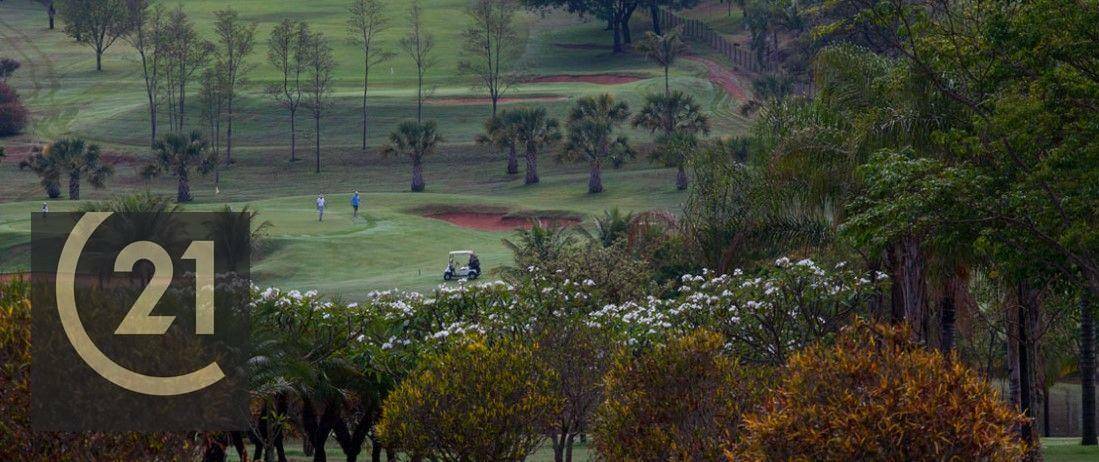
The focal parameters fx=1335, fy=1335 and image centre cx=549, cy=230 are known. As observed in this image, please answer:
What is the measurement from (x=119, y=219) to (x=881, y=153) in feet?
108

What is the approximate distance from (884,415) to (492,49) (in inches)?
4410

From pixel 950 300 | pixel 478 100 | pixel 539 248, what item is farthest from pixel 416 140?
pixel 950 300

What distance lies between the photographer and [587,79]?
358 feet

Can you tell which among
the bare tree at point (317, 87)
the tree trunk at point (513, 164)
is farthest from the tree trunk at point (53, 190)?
the tree trunk at point (513, 164)

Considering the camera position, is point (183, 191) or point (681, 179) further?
point (183, 191)

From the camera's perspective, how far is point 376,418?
21641mm

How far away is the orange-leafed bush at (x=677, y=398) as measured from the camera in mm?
14789

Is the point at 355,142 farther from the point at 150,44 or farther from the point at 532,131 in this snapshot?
the point at 150,44

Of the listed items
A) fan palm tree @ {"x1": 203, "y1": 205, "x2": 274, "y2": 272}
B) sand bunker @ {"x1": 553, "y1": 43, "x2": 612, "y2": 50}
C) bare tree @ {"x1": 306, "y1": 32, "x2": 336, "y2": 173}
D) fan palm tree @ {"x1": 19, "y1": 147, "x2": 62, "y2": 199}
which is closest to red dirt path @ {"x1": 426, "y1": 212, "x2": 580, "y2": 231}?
bare tree @ {"x1": 306, "y1": 32, "x2": 336, "y2": 173}

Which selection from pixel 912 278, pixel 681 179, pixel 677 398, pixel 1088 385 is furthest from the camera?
pixel 681 179

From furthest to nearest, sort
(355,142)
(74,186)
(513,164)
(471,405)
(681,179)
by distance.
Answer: (355,142) < (513,164) < (74,186) < (681,179) < (471,405)

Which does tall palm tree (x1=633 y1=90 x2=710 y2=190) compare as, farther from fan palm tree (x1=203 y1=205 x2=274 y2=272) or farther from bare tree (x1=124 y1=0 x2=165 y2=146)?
fan palm tree (x1=203 y1=205 x2=274 y2=272)

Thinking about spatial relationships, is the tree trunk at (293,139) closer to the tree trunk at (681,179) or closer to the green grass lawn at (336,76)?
the green grass lawn at (336,76)

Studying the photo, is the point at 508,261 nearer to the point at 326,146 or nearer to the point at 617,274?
the point at 617,274
